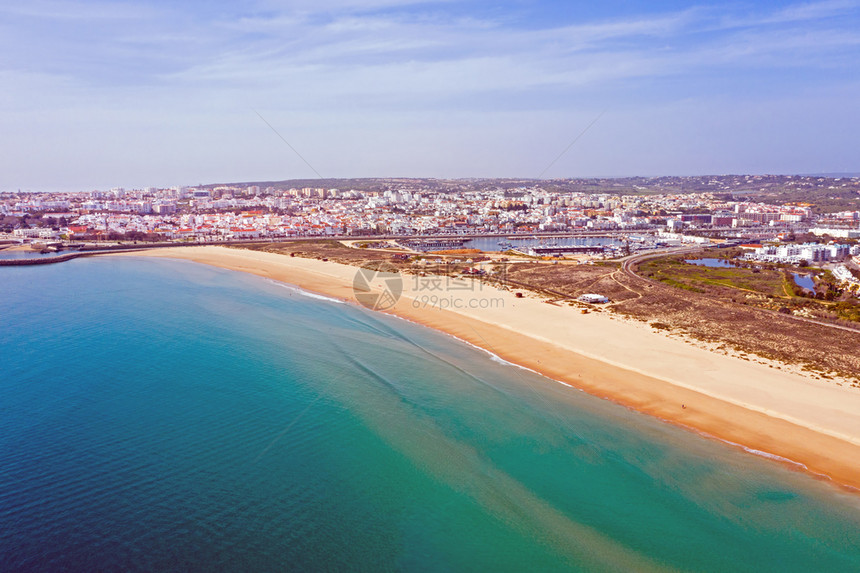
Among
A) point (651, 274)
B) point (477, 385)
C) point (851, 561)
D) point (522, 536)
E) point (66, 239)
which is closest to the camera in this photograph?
point (851, 561)

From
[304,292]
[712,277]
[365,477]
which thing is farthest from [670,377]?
[712,277]

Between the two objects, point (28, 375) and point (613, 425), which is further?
point (28, 375)

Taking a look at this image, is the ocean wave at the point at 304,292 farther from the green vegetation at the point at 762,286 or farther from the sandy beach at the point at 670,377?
the green vegetation at the point at 762,286

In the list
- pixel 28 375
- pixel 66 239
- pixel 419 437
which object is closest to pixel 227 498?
pixel 419 437

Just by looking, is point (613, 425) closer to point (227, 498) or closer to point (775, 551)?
point (775, 551)

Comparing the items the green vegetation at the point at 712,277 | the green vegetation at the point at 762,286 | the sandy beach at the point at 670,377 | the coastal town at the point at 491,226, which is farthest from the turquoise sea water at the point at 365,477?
the coastal town at the point at 491,226

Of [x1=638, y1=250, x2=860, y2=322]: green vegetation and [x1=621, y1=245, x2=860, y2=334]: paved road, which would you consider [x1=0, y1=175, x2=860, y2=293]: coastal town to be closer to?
[x1=621, y1=245, x2=860, y2=334]: paved road

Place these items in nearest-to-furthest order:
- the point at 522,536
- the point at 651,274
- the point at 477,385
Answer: the point at 522,536
the point at 477,385
the point at 651,274
